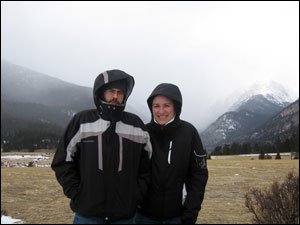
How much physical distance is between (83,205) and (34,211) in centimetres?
1396

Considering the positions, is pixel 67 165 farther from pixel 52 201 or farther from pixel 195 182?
pixel 52 201

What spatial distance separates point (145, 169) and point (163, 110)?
745 mm

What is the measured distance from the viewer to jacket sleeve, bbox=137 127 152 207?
282cm

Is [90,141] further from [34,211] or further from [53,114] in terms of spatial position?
[53,114]

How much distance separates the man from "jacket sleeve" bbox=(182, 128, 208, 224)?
0.70m

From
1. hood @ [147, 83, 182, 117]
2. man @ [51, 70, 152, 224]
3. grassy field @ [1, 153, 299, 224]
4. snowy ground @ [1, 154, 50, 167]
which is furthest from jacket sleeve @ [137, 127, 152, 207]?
grassy field @ [1, 153, 299, 224]

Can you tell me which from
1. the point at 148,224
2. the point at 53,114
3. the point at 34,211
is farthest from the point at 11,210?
the point at 53,114

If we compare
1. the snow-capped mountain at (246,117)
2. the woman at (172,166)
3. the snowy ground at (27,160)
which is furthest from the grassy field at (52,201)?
the snow-capped mountain at (246,117)

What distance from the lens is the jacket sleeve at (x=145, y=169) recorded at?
2818mm

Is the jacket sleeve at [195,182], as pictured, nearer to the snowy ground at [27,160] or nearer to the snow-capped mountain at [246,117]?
the snowy ground at [27,160]

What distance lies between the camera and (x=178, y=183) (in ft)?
10.4

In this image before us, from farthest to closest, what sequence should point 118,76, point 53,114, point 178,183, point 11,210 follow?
point 53,114
point 11,210
point 178,183
point 118,76

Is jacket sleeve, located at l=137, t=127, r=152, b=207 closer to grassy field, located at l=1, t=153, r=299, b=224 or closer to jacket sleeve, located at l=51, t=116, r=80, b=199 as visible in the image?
jacket sleeve, located at l=51, t=116, r=80, b=199

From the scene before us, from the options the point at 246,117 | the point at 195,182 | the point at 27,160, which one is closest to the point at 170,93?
the point at 195,182
